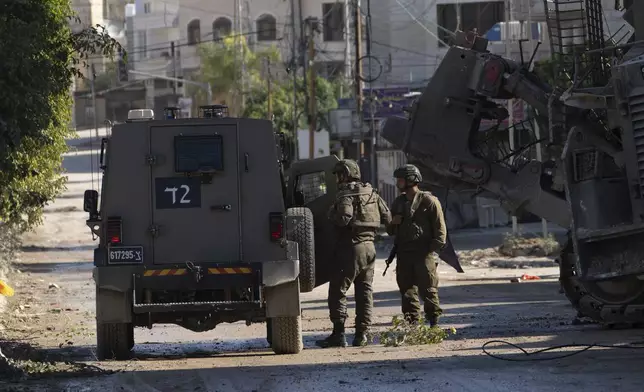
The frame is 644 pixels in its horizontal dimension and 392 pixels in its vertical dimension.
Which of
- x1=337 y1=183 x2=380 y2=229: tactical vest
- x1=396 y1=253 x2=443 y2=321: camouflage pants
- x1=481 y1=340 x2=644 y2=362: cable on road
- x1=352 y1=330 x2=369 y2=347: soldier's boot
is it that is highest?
x1=337 y1=183 x2=380 y2=229: tactical vest

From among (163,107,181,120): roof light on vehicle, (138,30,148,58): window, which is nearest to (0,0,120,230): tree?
(163,107,181,120): roof light on vehicle

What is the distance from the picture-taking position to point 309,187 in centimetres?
1419

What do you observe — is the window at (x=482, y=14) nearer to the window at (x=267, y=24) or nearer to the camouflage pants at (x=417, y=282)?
the window at (x=267, y=24)

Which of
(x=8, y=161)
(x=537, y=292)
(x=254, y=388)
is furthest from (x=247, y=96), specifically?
(x=254, y=388)

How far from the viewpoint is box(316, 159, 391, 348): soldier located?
13.2m

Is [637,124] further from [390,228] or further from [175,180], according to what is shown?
[175,180]

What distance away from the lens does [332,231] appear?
13781 millimetres

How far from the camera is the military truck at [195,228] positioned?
12.2m

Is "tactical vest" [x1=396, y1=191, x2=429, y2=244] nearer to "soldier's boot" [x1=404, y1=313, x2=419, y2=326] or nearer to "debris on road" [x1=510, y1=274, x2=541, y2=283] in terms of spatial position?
"soldier's boot" [x1=404, y1=313, x2=419, y2=326]

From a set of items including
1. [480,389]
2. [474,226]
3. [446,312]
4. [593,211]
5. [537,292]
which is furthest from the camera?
[474,226]

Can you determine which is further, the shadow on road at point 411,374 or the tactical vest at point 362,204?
the tactical vest at point 362,204

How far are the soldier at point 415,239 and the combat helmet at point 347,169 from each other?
2.20ft

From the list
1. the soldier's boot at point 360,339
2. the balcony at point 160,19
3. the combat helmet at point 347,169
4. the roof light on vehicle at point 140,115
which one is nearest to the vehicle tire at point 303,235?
the combat helmet at point 347,169

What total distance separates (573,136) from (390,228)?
89.5 inches
